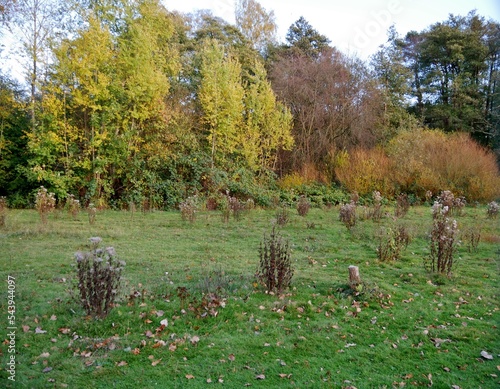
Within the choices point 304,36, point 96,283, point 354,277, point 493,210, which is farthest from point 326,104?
point 96,283

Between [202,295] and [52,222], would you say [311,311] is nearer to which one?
[202,295]

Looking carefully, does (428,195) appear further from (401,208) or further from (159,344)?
(159,344)

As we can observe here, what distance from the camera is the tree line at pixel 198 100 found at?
1351 centimetres

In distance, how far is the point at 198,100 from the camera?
1750 centimetres

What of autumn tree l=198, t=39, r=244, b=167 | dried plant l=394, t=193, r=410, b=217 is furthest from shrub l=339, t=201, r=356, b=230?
autumn tree l=198, t=39, r=244, b=167

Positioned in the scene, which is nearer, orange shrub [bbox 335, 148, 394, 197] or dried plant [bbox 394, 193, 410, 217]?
dried plant [bbox 394, 193, 410, 217]

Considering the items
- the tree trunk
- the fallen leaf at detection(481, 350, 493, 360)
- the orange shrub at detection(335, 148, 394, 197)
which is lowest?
the fallen leaf at detection(481, 350, 493, 360)

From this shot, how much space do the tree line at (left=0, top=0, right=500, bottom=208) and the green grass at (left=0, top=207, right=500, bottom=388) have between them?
6498 millimetres

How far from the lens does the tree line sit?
13508 millimetres

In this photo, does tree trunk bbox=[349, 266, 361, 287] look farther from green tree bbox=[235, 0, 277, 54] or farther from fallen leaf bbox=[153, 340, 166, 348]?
green tree bbox=[235, 0, 277, 54]

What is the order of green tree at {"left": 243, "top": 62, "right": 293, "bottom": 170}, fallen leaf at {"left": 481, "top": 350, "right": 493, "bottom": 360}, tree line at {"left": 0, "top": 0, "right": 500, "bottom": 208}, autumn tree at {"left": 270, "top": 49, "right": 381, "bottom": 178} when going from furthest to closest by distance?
autumn tree at {"left": 270, "top": 49, "right": 381, "bottom": 178} → green tree at {"left": 243, "top": 62, "right": 293, "bottom": 170} → tree line at {"left": 0, "top": 0, "right": 500, "bottom": 208} → fallen leaf at {"left": 481, "top": 350, "right": 493, "bottom": 360}

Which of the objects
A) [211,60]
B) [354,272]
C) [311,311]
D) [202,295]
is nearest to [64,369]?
[202,295]

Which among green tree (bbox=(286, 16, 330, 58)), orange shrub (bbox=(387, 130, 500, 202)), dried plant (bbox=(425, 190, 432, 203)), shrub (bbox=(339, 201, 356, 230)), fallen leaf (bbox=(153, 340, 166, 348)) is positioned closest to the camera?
fallen leaf (bbox=(153, 340, 166, 348))

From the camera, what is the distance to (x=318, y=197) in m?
16.0
